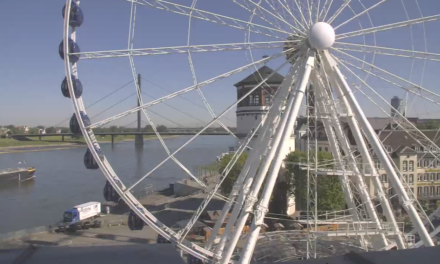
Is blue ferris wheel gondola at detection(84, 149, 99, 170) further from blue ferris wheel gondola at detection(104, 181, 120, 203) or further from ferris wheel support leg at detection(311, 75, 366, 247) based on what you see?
ferris wheel support leg at detection(311, 75, 366, 247)

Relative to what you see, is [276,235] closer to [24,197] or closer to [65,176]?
[24,197]

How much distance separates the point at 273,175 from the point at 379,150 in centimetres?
298

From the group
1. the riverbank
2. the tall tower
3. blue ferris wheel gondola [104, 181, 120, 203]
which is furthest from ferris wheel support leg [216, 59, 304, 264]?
the riverbank

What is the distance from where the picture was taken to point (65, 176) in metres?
49.9

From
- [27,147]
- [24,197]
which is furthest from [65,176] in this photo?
[27,147]

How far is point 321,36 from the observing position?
1088cm

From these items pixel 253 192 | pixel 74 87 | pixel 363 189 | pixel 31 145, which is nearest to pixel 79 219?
pixel 74 87

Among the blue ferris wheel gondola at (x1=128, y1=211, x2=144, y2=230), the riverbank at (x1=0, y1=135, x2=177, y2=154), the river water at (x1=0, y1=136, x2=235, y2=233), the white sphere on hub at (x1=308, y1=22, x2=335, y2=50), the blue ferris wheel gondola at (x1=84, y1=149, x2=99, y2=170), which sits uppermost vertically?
the white sphere on hub at (x1=308, y1=22, x2=335, y2=50)

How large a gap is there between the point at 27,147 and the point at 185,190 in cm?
8208

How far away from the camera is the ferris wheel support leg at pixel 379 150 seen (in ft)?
33.9

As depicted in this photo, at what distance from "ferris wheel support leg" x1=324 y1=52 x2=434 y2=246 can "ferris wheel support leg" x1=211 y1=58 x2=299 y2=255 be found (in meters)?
1.23

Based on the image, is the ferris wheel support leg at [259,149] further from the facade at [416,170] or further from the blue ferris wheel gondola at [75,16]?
the facade at [416,170]

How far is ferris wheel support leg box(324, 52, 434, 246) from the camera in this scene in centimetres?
1033

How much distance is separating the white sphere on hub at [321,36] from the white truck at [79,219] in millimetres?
17399
